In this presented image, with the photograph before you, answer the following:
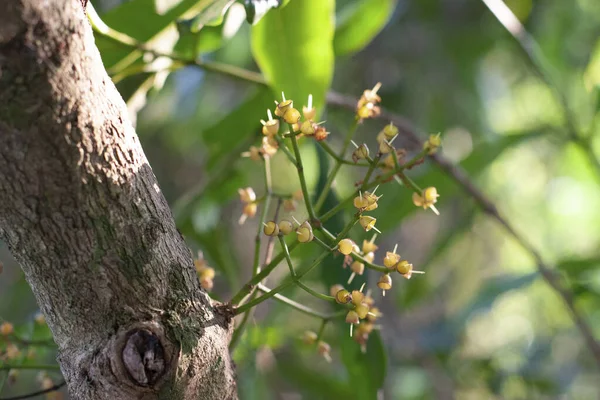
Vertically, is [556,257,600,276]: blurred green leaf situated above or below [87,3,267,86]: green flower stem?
above

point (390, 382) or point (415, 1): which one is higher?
point (415, 1)

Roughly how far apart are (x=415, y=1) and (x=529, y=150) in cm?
125

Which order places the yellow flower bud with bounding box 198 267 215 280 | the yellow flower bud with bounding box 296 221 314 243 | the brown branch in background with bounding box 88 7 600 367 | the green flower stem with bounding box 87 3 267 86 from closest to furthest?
1. the yellow flower bud with bounding box 296 221 314 243
2. the yellow flower bud with bounding box 198 267 215 280
3. the green flower stem with bounding box 87 3 267 86
4. the brown branch in background with bounding box 88 7 600 367

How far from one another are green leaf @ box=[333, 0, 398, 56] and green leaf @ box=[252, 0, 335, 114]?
172 mm

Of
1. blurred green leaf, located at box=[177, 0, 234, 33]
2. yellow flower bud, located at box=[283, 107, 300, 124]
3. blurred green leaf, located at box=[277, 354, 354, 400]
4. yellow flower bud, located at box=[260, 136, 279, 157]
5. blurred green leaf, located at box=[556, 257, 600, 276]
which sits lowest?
yellow flower bud, located at box=[283, 107, 300, 124]

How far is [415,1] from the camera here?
1.86 meters

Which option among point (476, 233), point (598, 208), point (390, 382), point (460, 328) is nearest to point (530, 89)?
point (476, 233)

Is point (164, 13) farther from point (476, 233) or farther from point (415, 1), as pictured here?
point (476, 233)

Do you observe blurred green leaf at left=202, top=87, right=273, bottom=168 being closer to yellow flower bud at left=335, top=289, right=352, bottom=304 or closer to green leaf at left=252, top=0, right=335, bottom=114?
green leaf at left=252, top=0, right=335, bottom=114

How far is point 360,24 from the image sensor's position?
1.00m

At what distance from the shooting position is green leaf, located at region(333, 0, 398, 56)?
0.99 metres

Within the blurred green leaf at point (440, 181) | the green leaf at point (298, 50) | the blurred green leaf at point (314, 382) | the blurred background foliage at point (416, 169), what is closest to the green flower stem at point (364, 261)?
the blurred background foliage at point (416, 169)

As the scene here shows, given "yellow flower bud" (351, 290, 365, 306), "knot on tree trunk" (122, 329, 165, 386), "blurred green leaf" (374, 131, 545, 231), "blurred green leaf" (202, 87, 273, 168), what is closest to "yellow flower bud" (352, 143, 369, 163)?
"yellow flower bud" (351, 290, 365, 306)

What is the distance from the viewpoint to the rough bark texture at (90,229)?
0.37 metres
